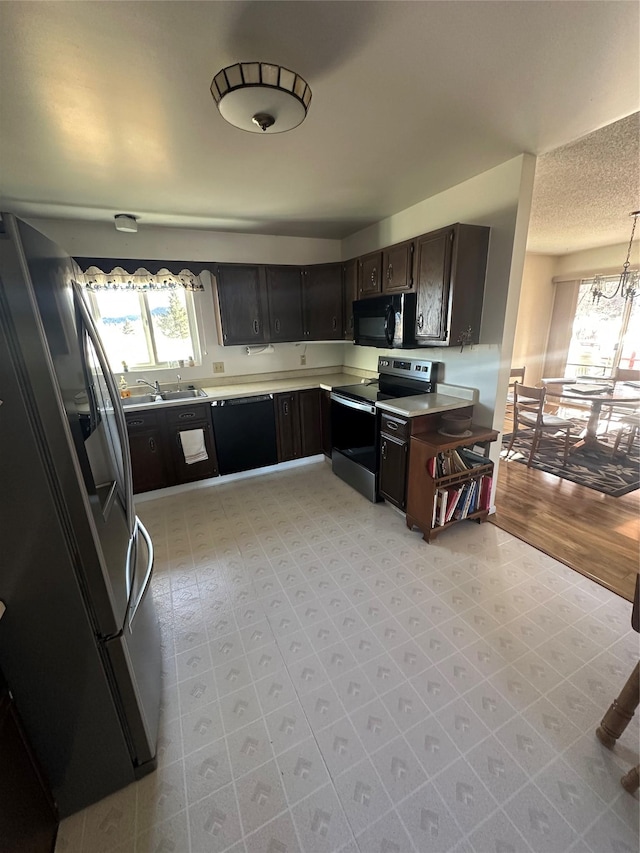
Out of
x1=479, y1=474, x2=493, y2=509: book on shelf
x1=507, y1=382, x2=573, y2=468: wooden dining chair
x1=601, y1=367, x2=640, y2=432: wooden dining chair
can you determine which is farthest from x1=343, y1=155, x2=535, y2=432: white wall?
x1=601, y1=367, x2=640, y2=432: wooden dining chair

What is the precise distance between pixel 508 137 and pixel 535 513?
2619 millimetres

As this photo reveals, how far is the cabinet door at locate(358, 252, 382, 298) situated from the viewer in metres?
3.13

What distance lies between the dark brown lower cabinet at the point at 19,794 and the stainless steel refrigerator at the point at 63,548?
41 mm

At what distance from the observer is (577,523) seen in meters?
2.68

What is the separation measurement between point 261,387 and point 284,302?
3.17 feet

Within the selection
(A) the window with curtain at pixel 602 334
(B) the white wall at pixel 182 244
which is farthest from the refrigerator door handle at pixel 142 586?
(A) the window with curtain at pixel 602 334

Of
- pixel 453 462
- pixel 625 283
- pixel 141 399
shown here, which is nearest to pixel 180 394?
pixel 141 399

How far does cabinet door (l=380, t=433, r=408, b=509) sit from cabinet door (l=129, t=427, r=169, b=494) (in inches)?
79.1

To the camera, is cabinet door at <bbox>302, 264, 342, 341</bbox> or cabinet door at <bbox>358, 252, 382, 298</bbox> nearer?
cabinet door at <bbox>358, 252, 382, 298</bbox>

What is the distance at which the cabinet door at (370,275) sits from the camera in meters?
3.13

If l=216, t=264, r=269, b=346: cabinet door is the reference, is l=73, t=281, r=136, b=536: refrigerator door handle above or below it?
below

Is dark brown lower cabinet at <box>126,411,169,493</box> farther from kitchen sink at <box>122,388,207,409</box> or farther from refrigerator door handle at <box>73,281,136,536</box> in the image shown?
refrigerator door handle at <box>73,281,136,536</box>

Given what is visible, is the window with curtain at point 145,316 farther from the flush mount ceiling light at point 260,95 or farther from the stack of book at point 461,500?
the stack of book at point 461,500

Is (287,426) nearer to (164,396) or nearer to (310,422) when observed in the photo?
(310,422)
